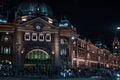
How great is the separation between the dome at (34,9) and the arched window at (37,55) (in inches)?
598

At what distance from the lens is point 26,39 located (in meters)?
101

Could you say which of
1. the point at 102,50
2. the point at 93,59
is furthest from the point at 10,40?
the point at 102,50

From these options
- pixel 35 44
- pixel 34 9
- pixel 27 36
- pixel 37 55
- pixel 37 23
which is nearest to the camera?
pixel 37 55

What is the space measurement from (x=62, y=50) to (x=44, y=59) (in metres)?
8.77

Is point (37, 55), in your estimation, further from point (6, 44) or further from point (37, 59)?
point (6, 44)

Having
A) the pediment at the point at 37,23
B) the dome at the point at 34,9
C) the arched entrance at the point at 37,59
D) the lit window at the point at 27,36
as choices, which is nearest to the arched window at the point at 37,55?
the arched entrance at the point at 37,59

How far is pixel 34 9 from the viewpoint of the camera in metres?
113

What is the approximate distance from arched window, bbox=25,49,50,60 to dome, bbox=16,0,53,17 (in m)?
15.2

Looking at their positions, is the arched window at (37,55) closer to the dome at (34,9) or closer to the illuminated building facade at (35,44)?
the illuminated building facade at (35,44)

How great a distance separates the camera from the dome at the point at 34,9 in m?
112

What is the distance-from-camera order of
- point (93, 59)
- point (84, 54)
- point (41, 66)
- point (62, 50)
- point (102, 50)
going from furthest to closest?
point (102, 50) → point (93, 59) → point (84, 54) → point (62, 50) → point (41, 66)

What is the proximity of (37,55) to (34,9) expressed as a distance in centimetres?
2045

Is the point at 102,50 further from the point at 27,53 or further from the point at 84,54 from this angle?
the point at 27,53

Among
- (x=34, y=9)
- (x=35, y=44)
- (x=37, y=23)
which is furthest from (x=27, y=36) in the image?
(x=34, y=9)
